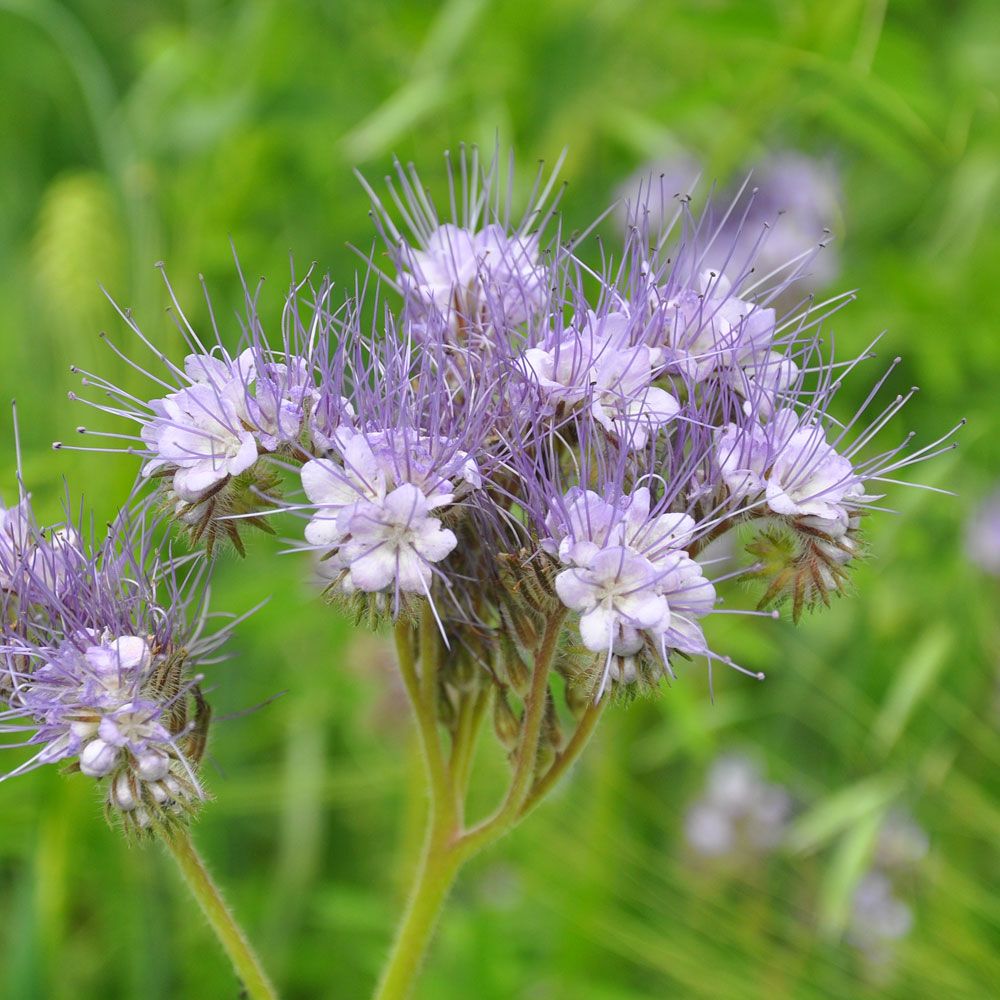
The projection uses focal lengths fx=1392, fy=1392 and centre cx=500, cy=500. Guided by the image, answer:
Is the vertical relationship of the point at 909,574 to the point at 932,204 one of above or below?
below

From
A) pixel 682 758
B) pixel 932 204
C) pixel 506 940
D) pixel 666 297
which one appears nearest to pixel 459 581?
pixel 666 297

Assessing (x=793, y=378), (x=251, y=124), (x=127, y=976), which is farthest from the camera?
(x=251, y=124)

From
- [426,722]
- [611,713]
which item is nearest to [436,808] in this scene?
[426,722]

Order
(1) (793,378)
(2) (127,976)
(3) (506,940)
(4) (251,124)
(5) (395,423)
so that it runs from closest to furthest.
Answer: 1. (5) (395,423)
2. (1) (793,378)
3. (3) (506,940)
4. (2) (127,976)
5. (4) (251,124)

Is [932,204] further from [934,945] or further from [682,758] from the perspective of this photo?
[934,945]

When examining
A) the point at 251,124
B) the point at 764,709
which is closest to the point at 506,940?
the point at 764,709

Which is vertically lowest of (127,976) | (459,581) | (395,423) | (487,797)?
(127,976)

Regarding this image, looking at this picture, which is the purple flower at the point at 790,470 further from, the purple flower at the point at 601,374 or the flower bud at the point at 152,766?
the flower bud at the point at 152,766

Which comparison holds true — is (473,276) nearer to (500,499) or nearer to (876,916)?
(500,499)

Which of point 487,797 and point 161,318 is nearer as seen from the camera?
point 161,318
